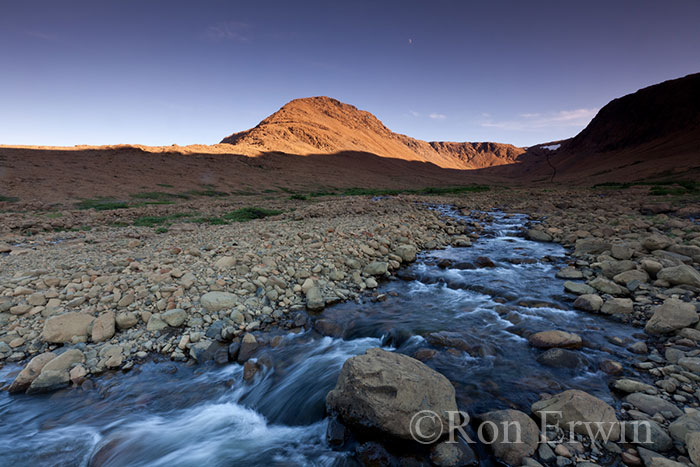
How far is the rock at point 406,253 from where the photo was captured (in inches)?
357

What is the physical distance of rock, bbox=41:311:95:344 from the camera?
461 cm

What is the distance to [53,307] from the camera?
17.2 ft

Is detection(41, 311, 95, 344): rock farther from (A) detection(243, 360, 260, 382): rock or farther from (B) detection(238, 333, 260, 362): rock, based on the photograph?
(A) detection(243, 360, 260, 382): rock

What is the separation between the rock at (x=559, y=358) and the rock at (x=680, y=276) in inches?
139

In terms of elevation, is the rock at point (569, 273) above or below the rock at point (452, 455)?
above

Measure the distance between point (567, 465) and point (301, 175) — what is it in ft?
170

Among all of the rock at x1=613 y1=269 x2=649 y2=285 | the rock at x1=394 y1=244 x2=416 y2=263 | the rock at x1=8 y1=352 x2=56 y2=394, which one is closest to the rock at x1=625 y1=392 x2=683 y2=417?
the rock at x1=613 y1=269 x2=649 y2=285

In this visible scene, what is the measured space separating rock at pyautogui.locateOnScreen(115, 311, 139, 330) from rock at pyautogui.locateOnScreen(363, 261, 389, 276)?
4.92 meters

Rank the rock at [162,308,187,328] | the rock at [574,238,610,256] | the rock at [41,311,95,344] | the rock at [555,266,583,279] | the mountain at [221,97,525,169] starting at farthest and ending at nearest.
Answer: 1. the mountain at [221,97,525,169]
2. the rock at [574,238,610,256]
3. the rock at [555,266,583,279]
4. the rock at [162,308,187,328]
5. the rock at [41,311,95,344]

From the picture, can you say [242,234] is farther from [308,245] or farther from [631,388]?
[631,388]

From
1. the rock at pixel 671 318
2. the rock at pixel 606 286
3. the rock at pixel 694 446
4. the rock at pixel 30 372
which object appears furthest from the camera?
the rock at pixel 606 286

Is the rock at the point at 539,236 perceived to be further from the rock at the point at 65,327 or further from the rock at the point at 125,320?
the rock at the point at 65,327

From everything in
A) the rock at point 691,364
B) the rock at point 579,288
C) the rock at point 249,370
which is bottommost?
the rock at point 249,370

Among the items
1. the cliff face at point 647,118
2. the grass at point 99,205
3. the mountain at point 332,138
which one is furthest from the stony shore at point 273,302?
the cliff face at point 647,118
